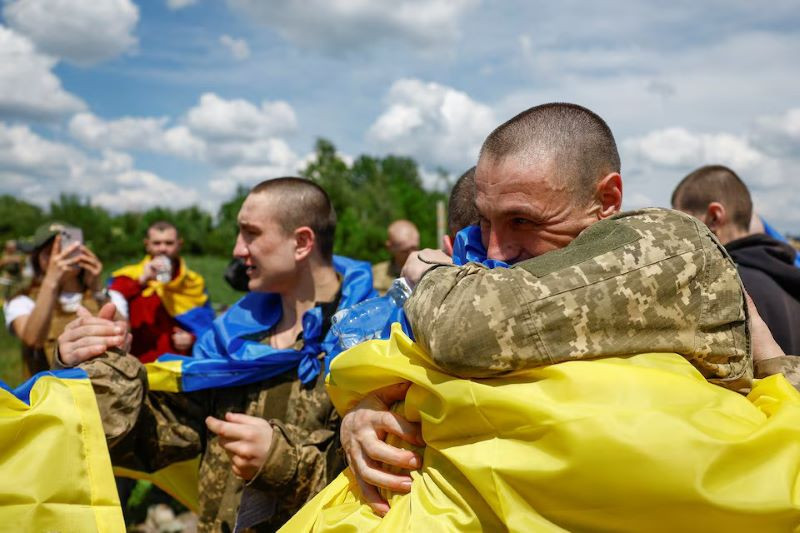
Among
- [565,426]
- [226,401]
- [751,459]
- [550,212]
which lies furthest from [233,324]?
[751,459]

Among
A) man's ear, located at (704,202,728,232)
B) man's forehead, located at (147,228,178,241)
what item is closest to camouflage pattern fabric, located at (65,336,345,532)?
man's ear, located at (704,202,728,232)

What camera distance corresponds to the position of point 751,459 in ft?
4.66

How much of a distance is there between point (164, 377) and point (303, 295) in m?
0.82

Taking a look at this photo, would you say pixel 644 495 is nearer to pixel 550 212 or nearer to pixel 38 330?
pixel 550 212

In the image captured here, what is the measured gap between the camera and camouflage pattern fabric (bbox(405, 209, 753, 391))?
150cm

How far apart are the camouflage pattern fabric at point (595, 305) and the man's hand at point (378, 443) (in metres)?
0.34

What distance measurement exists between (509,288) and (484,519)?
1.83ft

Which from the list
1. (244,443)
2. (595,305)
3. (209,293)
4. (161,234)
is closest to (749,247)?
(595,305)

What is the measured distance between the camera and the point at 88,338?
2.64 meters

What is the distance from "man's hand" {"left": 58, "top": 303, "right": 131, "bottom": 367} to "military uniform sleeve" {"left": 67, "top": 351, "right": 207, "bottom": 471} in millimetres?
45

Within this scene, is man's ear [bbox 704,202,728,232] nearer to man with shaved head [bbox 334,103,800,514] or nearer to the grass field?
man with shaved head [bbox 334,103,800,514]

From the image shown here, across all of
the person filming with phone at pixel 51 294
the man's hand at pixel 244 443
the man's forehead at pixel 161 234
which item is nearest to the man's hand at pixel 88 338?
the man's hand at pixel 244 443

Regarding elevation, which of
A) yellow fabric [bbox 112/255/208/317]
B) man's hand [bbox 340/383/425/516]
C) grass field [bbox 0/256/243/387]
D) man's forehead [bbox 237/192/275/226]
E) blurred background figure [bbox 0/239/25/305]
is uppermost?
man's forehead [bbox 237/192/275/226]

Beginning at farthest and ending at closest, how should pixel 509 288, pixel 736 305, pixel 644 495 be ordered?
pixel 736 305 → pixel 509 288 → pixel 644 495
